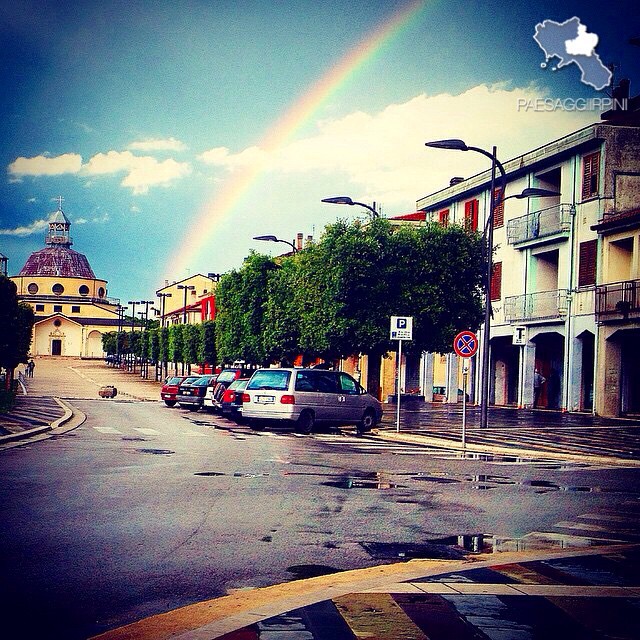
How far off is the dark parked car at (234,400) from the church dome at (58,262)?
149 m

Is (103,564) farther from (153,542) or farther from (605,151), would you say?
(605,151)

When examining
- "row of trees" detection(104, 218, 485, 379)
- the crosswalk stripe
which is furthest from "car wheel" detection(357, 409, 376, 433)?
"row of trees" detection(104, 218, 485, 379)

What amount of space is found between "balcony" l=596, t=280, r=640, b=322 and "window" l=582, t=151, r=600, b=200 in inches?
166

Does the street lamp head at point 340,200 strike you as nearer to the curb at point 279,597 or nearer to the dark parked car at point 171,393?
the dark parked car at point 171,393

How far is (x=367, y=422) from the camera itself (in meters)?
28.8

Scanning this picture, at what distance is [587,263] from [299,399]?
17.8m

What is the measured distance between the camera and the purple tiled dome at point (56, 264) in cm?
17725

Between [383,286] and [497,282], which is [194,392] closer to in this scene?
[383,286]

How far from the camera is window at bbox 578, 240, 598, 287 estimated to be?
39.1 meters

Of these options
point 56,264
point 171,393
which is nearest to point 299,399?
point 171,393

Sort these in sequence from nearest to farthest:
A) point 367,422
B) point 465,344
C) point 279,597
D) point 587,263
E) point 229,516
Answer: point 279,597 < point 229,516 < point 465,344 < point 367,422 < point 587,263

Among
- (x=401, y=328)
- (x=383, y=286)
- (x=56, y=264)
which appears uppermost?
(x=56, y=264)

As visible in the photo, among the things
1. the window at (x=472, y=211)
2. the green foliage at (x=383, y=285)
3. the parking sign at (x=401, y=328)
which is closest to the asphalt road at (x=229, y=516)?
the parking sign at (x=401, y=328)

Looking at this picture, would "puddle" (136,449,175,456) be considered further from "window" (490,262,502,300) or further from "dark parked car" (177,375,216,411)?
"window" (490,262,502,300)
